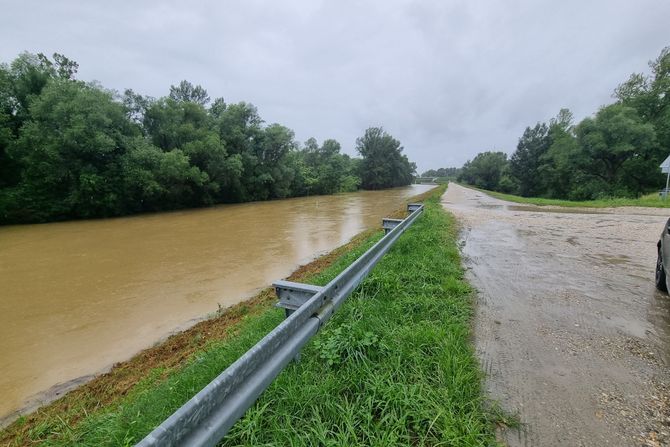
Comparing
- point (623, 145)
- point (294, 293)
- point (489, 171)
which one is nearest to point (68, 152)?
point (294, 293)

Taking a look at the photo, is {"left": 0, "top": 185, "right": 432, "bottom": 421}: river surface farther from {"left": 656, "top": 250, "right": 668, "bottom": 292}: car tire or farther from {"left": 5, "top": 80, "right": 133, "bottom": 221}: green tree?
{"left": 656, "top": 250, "right": 668, "bottom": 292}: car tire

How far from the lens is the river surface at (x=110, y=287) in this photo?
14.0 feet

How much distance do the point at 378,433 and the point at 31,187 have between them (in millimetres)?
24965

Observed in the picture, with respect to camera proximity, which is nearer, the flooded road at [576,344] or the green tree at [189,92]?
the flooded road at [576,344]

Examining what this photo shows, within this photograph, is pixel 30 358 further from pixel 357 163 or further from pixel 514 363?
pixel 357 163

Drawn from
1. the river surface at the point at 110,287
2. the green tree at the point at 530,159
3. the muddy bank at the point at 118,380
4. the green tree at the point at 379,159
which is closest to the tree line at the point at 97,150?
the river surface at the point at 110,287

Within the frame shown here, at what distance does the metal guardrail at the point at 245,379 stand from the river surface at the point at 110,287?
3707 millimetres

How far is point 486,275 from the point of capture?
4852 mm

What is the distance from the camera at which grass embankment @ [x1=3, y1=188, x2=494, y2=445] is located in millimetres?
1828

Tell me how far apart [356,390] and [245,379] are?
0.95 meters

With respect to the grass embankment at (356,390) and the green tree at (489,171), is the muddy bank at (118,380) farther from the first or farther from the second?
the green tree at (489,171)

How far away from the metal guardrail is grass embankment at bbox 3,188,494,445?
369 millimetres

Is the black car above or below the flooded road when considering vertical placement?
above

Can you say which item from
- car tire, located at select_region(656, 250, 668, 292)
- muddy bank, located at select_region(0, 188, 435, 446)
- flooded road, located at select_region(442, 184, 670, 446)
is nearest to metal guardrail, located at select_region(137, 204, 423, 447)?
flooded road, located at select_region(442, 184, 670, 446)
